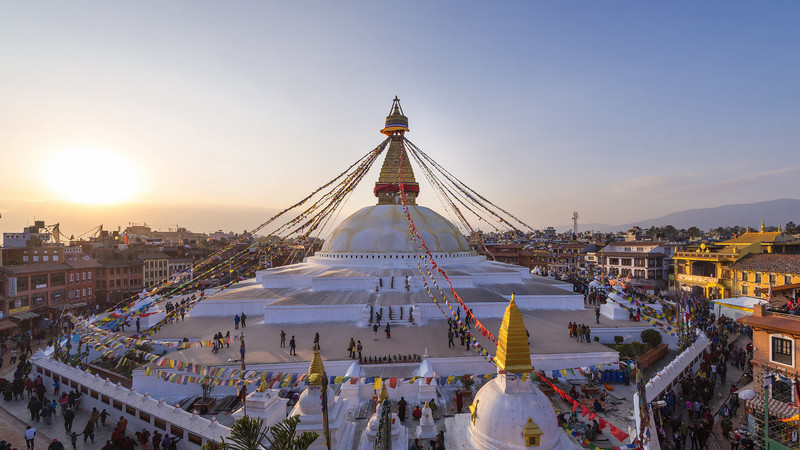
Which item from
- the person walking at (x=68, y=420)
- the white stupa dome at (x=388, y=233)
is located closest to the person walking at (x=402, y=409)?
the person walking at (x=68, y=420)

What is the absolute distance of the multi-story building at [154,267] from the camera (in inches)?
1203

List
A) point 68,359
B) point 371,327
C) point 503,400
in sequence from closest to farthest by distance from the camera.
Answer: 1. point 503,400
2. point 68,359
3. point 371,327

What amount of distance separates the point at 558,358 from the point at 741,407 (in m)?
4.77

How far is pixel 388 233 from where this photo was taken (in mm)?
21781

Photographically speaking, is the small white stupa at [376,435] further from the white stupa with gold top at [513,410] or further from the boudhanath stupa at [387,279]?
the boudhanath stupa at [387,279]

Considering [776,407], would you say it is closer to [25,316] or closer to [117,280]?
[25,316]

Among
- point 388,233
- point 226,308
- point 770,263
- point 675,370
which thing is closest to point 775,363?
point 675,370

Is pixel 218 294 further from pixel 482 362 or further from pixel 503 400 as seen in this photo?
pixel 503 400

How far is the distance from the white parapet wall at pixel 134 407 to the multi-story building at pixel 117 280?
17032 millimetres

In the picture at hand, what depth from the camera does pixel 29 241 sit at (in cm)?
2478

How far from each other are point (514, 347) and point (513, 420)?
0.88 meters

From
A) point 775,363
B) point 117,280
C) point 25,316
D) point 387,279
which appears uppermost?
point 387,279

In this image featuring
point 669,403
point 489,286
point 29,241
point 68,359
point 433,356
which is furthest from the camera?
point 29,241

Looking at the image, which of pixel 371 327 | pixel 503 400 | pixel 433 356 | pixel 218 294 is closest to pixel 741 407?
pixel 433 356
